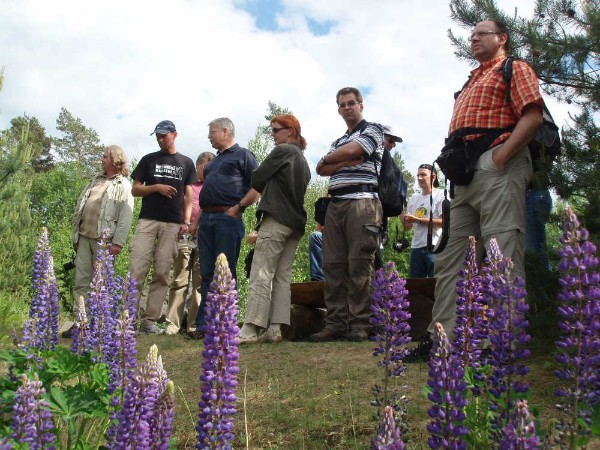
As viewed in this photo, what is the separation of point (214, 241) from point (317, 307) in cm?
173

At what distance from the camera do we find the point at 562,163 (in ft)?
15.0

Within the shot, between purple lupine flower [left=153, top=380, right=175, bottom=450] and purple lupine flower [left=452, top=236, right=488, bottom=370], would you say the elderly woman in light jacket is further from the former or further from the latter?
purple lupine flower [left=153, top=380, right=175, bottom=450]

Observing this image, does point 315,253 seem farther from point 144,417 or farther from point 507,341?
point 144,417

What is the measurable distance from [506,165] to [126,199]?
513 cm

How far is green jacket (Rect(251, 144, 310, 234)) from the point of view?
268 inches

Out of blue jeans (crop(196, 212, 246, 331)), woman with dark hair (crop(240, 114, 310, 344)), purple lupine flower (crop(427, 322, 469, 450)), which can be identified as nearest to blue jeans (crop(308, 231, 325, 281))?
blue jeans (crop(196, 212, 246, 331))

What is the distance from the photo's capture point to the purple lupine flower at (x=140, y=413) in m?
1.89

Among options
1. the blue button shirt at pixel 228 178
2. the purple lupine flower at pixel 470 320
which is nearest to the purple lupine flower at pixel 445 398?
the purple lupine flower at pixel 470 320

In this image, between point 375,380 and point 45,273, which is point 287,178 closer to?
point 375,380

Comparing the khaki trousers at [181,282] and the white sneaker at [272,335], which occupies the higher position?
the khaki trousers at [181,282]

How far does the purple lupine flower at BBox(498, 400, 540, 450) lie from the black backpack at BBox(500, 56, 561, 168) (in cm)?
326

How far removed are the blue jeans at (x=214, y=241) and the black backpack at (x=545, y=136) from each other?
11.9ft

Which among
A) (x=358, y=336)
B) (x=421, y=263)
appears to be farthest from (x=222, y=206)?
(x=421, y=263)

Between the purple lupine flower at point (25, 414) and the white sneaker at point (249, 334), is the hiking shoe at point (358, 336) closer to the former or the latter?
the white sneaker at point (249, 334)
